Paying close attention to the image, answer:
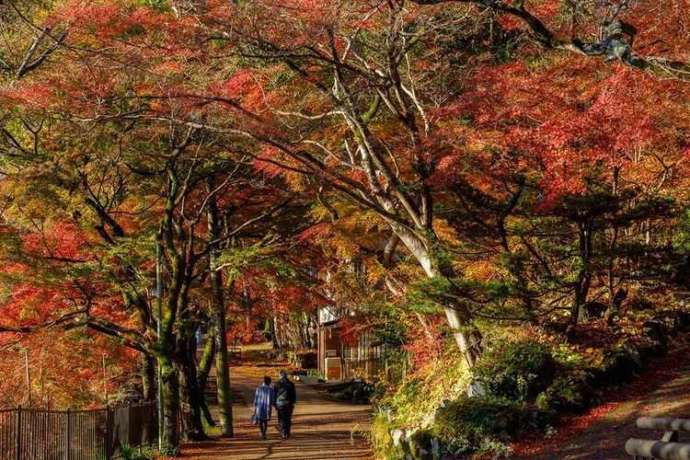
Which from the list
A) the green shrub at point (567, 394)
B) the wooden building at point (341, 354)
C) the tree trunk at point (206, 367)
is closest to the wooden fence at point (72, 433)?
the tree trunk at point (206, 367)

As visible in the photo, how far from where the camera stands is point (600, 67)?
16.6 meters

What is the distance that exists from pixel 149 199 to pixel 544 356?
13.9m

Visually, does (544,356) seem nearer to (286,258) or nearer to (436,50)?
(436,50)

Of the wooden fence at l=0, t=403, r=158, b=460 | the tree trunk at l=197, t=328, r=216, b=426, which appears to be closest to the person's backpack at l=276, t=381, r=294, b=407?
the wooden fence at l=0, t=403, r=158, b=460

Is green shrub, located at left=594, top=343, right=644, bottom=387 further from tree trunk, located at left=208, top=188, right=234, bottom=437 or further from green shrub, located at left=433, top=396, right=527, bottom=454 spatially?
tree trunk, located at left=208, top=188, right=234, bottom=437

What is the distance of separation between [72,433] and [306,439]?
729cm

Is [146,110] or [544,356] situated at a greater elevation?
[146,110]

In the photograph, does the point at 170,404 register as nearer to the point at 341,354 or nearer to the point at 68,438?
the point at 68,438

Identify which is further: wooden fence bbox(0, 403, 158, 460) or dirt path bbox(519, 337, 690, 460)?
wooden fence bbox(0, 403, 158, 460)

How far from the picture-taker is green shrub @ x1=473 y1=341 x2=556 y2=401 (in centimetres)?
1470

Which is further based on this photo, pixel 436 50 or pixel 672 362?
pixel 436 50

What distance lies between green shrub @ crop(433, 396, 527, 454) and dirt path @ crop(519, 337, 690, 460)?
664 millimetres

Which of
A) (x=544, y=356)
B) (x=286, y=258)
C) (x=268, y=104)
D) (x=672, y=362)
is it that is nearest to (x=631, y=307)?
(x=672, y=362)

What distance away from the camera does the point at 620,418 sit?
13.1 m
